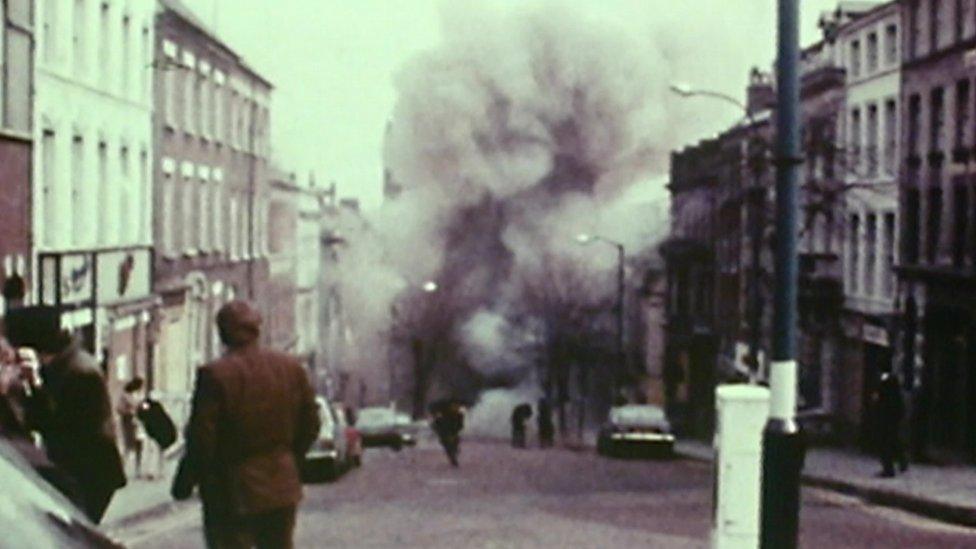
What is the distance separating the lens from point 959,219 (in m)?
35.5

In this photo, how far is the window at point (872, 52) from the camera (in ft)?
137

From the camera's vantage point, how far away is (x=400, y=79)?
50.2 metres

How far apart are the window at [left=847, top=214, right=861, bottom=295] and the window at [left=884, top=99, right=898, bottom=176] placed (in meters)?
1.71

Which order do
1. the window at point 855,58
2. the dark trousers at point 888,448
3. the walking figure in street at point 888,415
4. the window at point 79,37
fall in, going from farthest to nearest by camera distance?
the window at point 855,58, the window at point 79,37, the dark trousers at point 888,448, the walking figure in street at point 888,415

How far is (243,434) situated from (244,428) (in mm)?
23

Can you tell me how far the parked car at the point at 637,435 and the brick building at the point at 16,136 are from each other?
14111 millimetres

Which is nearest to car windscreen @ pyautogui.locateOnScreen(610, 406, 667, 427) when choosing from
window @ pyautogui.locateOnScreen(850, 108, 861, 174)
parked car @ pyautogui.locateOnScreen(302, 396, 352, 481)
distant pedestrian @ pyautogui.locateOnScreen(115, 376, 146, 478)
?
window @ pyautogui.locateOnScreen(850, 108, 861, 174)

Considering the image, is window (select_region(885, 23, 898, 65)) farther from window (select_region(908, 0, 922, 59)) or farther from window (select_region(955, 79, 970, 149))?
window (select_region(955, 79, 970, 149))

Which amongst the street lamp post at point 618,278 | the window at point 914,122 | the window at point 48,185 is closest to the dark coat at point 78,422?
the window at point 48,185

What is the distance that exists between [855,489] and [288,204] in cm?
2922

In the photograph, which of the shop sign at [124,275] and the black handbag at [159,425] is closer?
the black handbag at [159,425]

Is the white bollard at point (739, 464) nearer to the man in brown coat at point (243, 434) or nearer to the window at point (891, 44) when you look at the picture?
the man in brown coat at point (243, 434)

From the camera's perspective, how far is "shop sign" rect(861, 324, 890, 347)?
38656 mm

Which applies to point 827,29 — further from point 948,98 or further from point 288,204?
point 288,204
